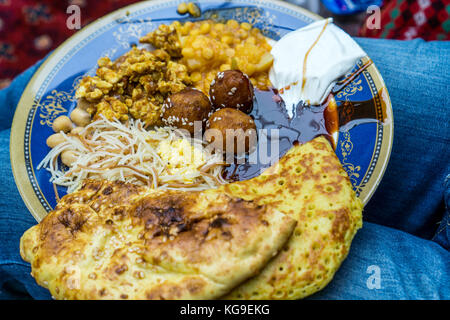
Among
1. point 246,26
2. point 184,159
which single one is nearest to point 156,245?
point 184,159

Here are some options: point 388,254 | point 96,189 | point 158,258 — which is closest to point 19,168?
point 96,189

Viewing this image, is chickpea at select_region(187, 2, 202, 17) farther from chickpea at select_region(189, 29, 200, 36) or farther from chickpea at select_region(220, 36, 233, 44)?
chickpea at select_region(220, 36, 233, 44)

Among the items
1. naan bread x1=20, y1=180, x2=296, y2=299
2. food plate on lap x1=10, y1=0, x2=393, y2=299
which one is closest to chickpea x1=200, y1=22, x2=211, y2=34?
food plate on lap x1=10, y1=0, x2=393, y2=299

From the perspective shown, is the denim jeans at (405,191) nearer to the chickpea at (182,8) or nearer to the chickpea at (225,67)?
the chickpea at (225,67)

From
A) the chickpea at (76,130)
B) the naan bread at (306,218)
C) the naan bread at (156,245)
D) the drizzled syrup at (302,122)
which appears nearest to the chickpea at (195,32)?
the drizzled syrup at (302,122)

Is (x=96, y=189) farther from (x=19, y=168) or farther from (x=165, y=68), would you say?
(x=165, y=68)

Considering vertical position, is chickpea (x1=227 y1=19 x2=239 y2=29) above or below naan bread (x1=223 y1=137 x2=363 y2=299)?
above

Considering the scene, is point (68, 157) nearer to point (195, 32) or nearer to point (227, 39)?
point (195, 32)
